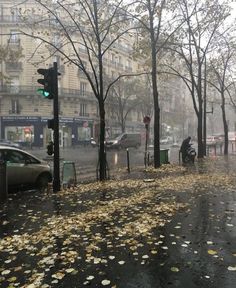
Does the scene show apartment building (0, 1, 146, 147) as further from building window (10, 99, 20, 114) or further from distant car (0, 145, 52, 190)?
distant car (0, 145, 52, 190)

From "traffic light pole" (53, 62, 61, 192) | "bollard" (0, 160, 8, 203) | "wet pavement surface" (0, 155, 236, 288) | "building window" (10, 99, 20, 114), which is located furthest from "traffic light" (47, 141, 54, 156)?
"building window" (10, 99, 20, 114)

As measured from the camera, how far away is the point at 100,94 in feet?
49.4

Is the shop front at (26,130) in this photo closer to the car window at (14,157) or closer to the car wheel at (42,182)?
the car wheel at (42,182)

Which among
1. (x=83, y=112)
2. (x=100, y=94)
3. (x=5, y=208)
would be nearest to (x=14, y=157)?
(x=5, y=208)

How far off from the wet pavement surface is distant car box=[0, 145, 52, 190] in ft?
3.80

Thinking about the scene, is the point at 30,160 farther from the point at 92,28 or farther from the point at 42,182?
the point at 92,28

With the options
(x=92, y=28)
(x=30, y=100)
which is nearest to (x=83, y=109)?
(x=30, y=100)

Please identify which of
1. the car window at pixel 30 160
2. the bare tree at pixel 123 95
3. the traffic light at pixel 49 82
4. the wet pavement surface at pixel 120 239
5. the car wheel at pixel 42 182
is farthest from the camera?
the bare tree at pixel 123 95

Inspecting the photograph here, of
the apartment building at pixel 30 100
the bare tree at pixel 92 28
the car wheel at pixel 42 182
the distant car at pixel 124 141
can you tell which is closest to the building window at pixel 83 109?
the apartment building at pixel 30 100

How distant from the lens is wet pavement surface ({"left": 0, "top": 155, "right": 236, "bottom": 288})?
4.93 m

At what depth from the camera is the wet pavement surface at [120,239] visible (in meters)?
4.93

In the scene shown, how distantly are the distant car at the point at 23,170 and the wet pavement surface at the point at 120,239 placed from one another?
1.16 metres

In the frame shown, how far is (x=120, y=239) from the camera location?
6543mm

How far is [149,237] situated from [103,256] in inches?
45.9
